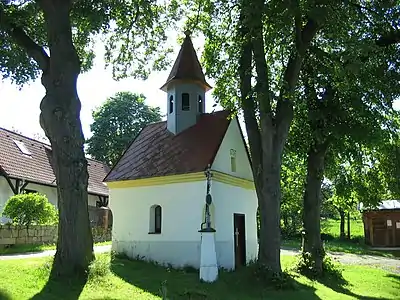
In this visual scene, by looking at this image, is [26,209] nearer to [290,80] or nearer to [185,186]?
[185,186]

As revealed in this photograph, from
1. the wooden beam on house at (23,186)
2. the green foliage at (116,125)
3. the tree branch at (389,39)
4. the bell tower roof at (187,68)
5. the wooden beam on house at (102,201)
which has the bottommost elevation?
the wooden beam on house at (102,201)

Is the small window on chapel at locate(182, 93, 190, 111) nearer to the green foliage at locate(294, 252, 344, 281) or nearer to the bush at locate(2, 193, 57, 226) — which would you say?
the bush at locate(2, 193, 57, 226)

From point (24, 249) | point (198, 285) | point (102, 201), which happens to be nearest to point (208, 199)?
point (198, 285)

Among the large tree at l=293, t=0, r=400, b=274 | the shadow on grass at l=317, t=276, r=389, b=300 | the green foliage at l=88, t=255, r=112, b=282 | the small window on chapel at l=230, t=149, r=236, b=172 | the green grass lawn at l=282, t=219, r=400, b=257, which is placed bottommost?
the shadow on grass at l=317, t=276, r=389, b=300

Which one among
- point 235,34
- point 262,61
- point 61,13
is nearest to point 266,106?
point 262,61

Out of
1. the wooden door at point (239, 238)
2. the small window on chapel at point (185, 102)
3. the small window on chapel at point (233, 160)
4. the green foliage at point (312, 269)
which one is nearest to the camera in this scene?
the green foliage at point (312, 269)

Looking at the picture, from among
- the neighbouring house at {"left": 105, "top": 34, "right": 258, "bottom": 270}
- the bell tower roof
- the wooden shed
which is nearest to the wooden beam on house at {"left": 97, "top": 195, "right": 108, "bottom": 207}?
the neighbouring house at {"left": 105, "top": 34, "right": 258, "bottom": 270}

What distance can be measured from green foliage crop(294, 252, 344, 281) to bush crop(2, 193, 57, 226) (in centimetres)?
1144

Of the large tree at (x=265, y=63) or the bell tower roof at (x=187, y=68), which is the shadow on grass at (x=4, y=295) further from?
the bell tower roof at (x=187, y=68)

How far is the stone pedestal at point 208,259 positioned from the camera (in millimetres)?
14070

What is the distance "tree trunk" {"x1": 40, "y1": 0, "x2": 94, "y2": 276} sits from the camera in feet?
38.3

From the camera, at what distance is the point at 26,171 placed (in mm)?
25812

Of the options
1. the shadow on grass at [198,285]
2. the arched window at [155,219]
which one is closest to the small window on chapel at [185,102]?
the arched window at [155,219]

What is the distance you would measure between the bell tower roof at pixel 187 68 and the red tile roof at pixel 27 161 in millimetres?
10389
